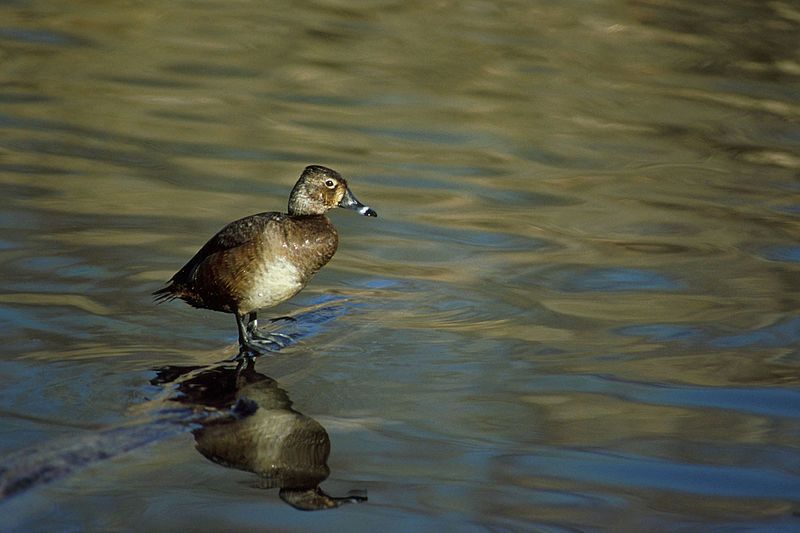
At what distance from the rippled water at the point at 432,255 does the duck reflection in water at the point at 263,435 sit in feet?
0.15

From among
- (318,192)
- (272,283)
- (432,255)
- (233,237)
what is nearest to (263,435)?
(272,283)

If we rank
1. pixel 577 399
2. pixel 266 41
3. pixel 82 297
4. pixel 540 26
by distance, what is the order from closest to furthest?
pixel 577 399
pixel 82 297
pixel 266 41
pixel 540 26

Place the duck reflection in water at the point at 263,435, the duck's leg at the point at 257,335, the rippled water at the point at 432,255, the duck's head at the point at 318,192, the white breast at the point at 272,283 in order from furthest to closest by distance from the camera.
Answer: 1. the duck's leg at the point at 257,335
2. the duck's head at the point at 318,192
3. the white breast at the point at 272,283
4. the rippled water at the point at 432,255
5. the duck reflection in water at the point at 263,435

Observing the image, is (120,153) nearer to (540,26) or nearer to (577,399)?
(577,399)

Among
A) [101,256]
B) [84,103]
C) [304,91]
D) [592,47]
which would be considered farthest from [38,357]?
[592,47]

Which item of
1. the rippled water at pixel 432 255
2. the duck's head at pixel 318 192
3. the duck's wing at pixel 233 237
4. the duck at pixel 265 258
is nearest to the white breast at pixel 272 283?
the duck at pixel 265 258

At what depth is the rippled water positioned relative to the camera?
16.8 feet

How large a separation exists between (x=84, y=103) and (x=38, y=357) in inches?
206

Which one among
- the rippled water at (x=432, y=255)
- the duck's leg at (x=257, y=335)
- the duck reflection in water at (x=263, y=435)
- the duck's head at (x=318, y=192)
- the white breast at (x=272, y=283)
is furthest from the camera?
the duck's leg at (x=257, y=335)

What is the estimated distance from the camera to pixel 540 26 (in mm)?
14234

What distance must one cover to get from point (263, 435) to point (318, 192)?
62.9 inches

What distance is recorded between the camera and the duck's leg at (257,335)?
6676 millimetres

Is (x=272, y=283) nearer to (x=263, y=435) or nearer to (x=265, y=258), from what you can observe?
(x=265, y=258)

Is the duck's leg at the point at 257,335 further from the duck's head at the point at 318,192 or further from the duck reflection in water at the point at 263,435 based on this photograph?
the duck's head at the point at 318,192
